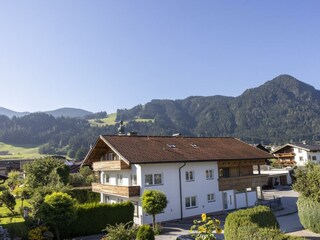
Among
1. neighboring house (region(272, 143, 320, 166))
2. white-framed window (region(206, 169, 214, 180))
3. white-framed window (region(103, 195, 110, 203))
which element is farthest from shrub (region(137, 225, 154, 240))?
neighboring house (region(272, 143, 320, 166))

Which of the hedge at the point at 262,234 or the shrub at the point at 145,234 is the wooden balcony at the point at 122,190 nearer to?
the shrub at the point at 145,234

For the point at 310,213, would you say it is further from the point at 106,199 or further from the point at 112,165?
the point at 106,199

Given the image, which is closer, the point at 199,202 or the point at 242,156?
the point at 199,202

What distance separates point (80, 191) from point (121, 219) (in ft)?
44.0

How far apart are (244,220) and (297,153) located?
72983 mm

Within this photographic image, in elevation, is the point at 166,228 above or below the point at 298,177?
below

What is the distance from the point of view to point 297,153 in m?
83.4

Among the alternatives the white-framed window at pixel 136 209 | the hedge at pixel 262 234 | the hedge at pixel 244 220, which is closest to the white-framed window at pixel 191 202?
the white-framed window at pixel 136 209

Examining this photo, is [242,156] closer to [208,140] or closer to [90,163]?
[208,140]

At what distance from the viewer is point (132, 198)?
30906 mm

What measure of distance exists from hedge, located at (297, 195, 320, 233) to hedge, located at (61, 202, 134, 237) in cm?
1424

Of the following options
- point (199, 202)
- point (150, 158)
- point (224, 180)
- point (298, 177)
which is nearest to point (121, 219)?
point (150, 158)

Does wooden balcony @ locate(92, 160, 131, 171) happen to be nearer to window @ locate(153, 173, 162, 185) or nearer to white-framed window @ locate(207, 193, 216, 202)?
window @ locate(153, 173, 162, 185)

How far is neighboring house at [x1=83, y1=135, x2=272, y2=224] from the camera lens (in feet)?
101
